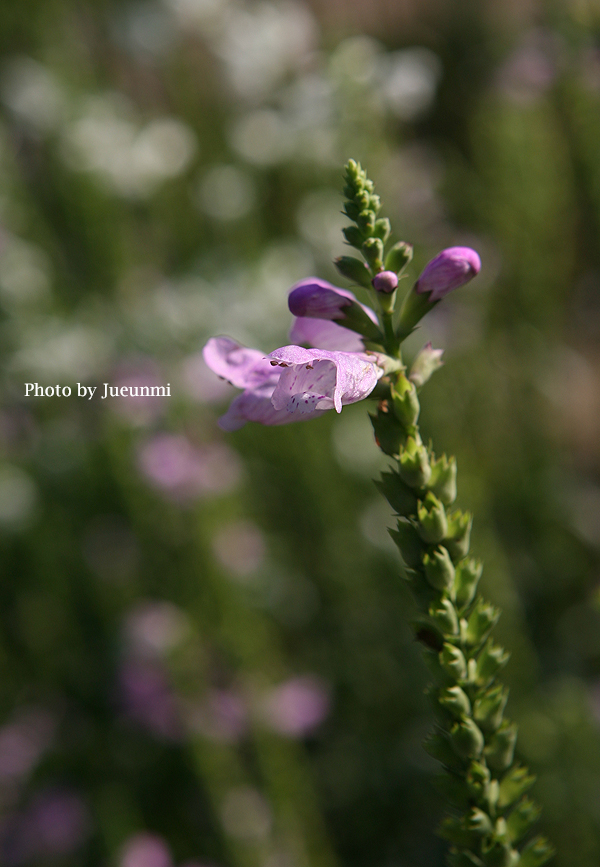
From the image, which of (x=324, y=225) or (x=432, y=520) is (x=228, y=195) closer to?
(x=324, y=225)

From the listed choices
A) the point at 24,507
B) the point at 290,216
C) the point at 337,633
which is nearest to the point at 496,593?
the point at 337,633

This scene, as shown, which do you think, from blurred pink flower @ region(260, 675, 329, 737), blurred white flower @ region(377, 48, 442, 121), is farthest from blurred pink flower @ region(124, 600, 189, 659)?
blurred white flower @ region(377, 48, 442, 121)

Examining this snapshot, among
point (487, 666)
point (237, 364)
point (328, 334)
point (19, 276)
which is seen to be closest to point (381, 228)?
point (328, 334)

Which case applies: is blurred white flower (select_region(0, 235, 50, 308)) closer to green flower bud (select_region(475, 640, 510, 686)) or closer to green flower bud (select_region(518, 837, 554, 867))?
green flower bud (select_region(475, 640, 510, 686))

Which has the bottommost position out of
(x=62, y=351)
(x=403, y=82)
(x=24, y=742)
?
(x=24, y=742)

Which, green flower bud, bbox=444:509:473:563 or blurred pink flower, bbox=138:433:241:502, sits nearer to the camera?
green flower bud, bbox=444:509:473:563

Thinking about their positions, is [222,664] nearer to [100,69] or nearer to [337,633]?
[337,633]

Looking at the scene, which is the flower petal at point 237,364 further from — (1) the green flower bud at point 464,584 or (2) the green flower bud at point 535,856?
(2) the green flower bud at point 535,856
